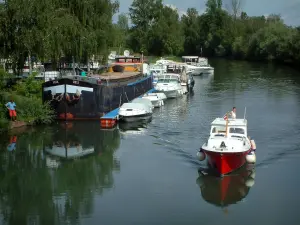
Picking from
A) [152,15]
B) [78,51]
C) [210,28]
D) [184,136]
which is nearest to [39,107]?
[78,51]

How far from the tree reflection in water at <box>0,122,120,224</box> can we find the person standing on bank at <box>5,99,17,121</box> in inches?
52.8

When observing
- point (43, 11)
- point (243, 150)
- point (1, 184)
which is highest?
point (43, 11)

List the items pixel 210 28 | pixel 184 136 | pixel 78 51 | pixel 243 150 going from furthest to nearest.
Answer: pixel 210 28 < pixel 78 51 < pixel 184 136 < pixel 243 150

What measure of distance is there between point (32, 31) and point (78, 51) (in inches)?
237

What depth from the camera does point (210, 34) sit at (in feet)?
400

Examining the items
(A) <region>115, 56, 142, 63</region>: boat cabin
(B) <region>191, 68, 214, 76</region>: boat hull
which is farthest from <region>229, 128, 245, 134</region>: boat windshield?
(B) <region>191, 68, 214, 76</region>: boat hull

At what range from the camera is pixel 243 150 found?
68.7 ft

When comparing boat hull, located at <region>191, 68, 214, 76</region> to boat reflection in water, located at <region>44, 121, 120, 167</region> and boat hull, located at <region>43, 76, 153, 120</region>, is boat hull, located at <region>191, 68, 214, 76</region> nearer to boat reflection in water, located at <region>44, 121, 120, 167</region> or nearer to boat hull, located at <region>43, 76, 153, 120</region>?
boat hull, located at <region>43, 76, 153, 120</region>

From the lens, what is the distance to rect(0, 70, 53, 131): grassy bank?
30.4 m

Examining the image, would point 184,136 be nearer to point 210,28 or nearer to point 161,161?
point 161,161

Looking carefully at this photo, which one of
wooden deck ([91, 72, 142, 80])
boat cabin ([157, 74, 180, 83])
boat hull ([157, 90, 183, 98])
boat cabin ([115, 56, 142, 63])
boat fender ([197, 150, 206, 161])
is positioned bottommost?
boat fender ([197, 150, 206, 161])

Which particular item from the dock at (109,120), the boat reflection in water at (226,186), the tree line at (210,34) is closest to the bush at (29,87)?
the dock at (109,120)

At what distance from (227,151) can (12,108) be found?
49.5 feet

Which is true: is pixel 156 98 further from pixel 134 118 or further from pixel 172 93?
pixel 134 118
